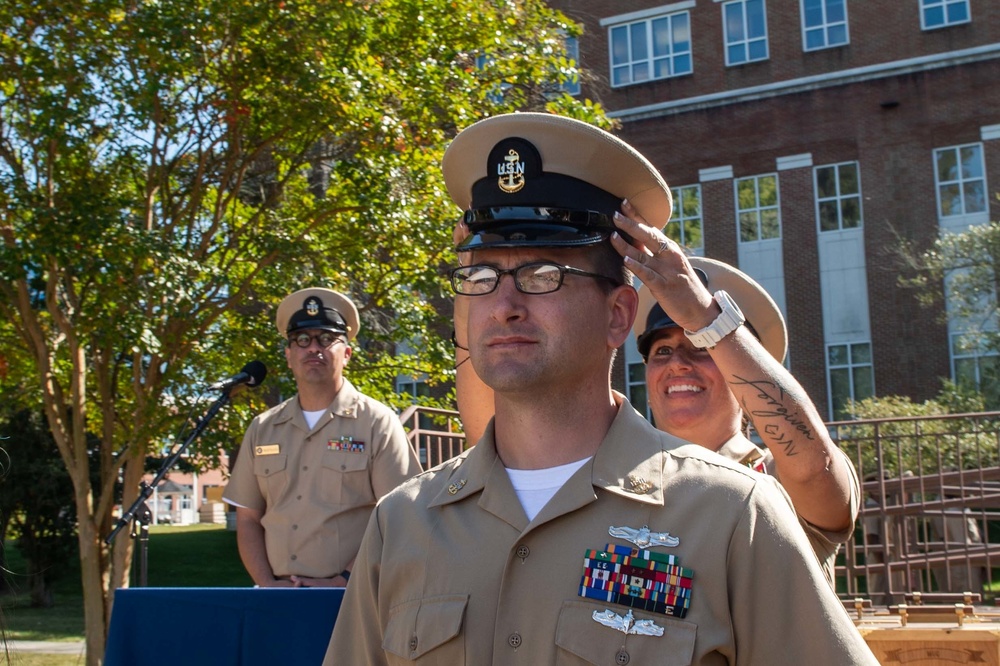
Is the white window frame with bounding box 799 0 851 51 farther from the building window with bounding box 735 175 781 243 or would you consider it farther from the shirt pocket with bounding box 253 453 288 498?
the shirt pocket with bounding box 253 453 288 498

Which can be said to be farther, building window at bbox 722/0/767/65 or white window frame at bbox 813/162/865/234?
building window at bbox 722/0/767/65

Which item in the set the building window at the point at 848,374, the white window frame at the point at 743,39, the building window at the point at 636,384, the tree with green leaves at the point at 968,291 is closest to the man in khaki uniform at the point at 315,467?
the tree with green leaves at the point at 968,291

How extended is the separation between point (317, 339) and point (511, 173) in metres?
3.93

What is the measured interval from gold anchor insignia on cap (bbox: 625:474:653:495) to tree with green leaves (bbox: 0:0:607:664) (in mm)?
7697

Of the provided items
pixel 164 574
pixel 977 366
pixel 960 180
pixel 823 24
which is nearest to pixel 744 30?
pixel 823 24

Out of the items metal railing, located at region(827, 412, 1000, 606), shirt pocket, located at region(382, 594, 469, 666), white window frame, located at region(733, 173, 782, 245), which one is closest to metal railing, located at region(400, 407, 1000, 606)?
metal railing, located at region(827, 412, 1000, 606)

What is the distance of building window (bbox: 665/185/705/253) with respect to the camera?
28094mm

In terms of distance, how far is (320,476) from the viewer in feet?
19.4

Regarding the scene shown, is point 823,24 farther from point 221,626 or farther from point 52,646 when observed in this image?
point 221,626

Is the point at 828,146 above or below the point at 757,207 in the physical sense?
above

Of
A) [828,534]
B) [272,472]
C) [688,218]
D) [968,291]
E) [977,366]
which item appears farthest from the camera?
[688,218]

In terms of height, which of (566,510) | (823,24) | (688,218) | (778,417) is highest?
(823,24)

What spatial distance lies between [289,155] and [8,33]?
2.78 meters

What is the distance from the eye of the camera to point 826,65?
27359 millimetres
